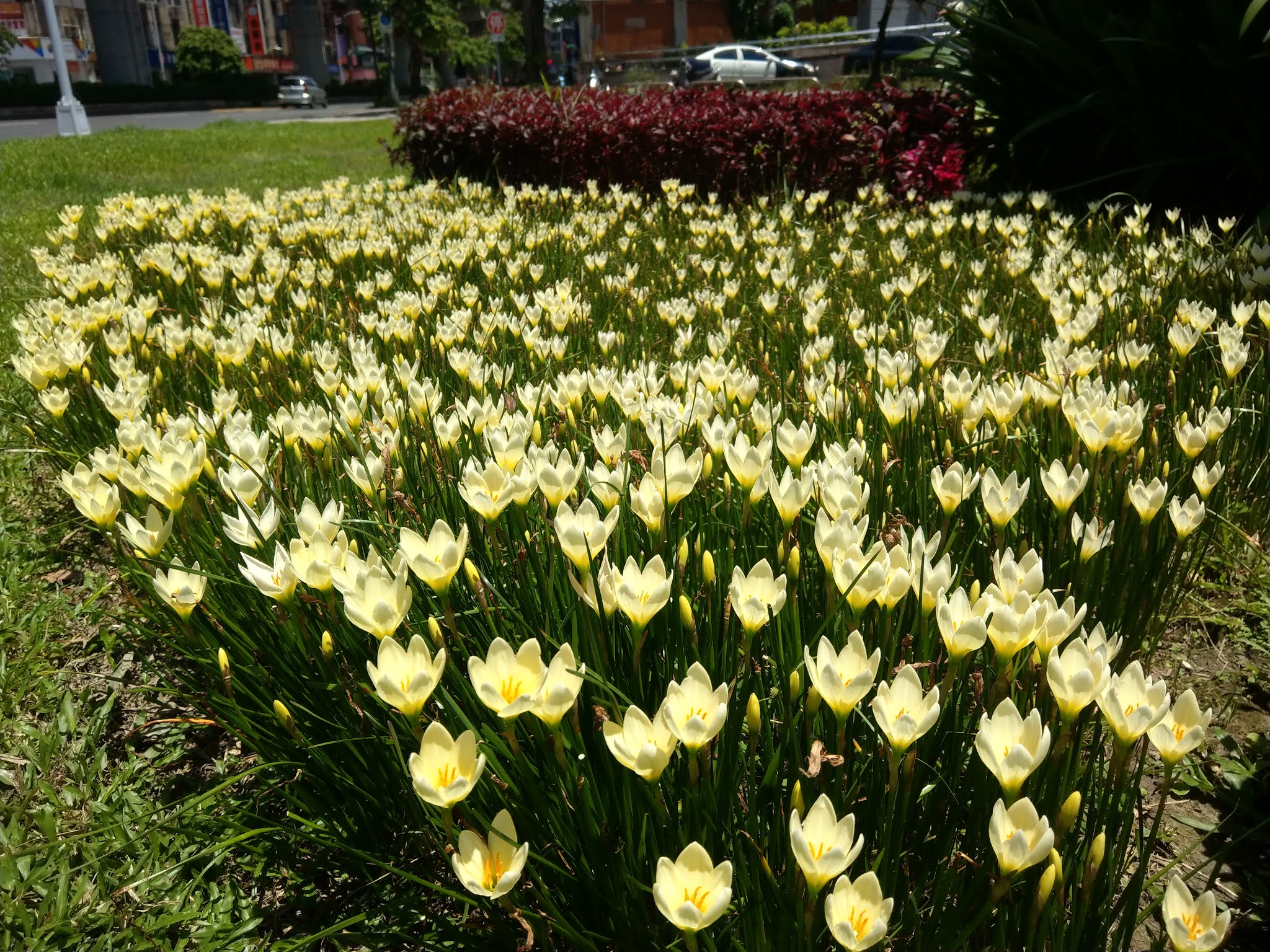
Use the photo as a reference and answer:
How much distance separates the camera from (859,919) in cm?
101

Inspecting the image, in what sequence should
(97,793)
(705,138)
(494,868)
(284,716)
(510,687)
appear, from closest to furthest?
(494,868), (510,687), (284,716), (97,793), (705,138)

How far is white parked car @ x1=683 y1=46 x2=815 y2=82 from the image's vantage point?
30.0m

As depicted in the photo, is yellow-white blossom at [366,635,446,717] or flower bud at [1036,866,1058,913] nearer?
flower bud at [1036,866,1058,913]

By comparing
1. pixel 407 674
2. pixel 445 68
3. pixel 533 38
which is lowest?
pixel 407 674

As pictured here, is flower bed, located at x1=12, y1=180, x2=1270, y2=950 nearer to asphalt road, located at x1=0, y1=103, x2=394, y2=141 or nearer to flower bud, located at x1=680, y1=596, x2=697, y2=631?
flower bud, located at x1=680, y1=596, x2=697, y2=631

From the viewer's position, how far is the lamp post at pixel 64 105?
61.3 ft

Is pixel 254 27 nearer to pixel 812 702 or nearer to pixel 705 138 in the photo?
pixel 705 138

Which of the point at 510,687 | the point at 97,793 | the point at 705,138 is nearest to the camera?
the point at 510,687

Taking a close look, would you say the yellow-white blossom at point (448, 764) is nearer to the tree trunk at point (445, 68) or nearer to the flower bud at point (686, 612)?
the flower bud at point (686, 612)

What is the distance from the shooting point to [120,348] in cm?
299

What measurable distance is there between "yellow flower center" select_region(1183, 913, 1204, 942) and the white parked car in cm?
3069

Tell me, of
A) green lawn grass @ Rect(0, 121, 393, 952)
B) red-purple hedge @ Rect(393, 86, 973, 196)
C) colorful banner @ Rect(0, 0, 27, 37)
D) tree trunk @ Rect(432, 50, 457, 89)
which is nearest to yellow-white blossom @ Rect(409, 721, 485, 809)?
green lawn grass @ Rect(0, 121, 393, 952)

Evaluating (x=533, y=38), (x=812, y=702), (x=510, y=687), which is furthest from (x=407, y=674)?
(x=533, y=38)

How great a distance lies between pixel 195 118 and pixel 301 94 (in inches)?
464
